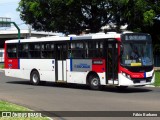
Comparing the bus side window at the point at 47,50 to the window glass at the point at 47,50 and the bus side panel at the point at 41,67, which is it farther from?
the bus side panel at the point at 41,67

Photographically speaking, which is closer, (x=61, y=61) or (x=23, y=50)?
(x=61, y=61)

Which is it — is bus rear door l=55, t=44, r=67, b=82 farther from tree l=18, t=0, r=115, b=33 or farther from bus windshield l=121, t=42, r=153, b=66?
tree l=18, t=0, r=115, b=33

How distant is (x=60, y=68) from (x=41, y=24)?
739 inches

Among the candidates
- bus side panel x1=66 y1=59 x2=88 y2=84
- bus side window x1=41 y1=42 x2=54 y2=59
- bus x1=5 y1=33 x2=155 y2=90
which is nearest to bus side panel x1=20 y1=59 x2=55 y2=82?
bus x1=5 y1=33 x2=155 y2=90

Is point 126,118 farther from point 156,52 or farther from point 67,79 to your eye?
point 156,52

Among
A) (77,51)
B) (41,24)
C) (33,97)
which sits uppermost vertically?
(41,24)

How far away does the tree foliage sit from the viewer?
36.2 m

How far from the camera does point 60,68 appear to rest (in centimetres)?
2414

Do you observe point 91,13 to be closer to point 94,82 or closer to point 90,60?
point 90,60

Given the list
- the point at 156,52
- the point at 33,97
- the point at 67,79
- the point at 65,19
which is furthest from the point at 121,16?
the point at 33,97

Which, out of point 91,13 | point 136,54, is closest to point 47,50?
point 136,54

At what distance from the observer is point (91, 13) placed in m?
39.0

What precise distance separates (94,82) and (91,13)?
17.7 meters

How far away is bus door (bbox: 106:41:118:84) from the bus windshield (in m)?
0.42
